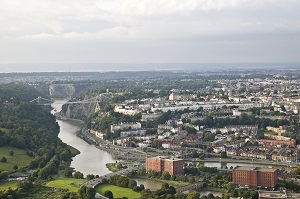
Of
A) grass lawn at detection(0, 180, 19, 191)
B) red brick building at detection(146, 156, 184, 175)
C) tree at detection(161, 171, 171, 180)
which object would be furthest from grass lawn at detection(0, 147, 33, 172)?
tree at detection(161, 171, 171, 180)

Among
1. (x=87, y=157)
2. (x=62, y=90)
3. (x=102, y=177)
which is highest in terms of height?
(x=102, y=177)

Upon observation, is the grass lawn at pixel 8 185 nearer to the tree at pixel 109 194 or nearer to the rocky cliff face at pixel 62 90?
the tree at pixel 109 194

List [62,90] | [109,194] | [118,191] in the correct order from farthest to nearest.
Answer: [62,90] → [118,191] → [109,194]

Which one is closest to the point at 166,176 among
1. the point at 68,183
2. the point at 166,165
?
the point at 166,165

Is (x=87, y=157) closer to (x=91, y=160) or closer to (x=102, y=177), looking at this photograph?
(x=91, y=160)

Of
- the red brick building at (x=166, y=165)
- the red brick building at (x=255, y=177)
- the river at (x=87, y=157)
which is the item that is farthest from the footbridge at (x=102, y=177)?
the red brick building at (x=255, y=177)
